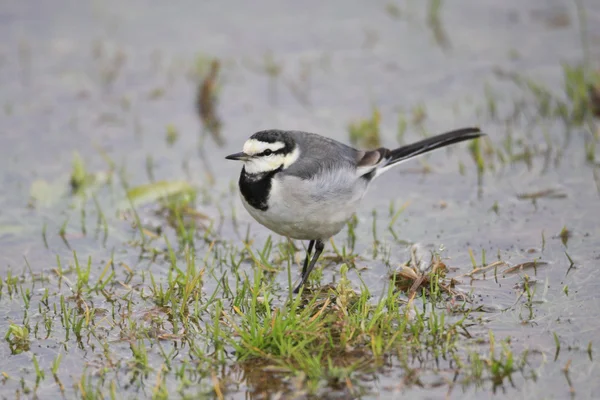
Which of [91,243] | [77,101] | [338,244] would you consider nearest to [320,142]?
[338,244]

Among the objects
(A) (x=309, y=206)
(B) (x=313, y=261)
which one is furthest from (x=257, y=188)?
(B) (x=313, y=261)

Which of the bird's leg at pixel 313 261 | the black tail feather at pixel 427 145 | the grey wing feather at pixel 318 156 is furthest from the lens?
the black tail feather at pixel 427 145

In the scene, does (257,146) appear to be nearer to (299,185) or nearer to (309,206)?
(299,185)

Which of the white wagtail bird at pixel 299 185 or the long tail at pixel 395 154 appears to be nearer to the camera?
the white wagtail bird at pixel 299 185

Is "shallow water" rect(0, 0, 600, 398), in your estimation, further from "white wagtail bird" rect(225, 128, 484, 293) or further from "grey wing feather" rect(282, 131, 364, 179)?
"grey wing feather" rect(282, 131, 364, 179)

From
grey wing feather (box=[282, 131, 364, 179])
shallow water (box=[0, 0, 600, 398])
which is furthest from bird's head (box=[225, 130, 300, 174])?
shallow water (box=[0, 0, 600, 398])

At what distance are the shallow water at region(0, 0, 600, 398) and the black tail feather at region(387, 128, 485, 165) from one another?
743 mm

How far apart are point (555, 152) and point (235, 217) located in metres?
3.29

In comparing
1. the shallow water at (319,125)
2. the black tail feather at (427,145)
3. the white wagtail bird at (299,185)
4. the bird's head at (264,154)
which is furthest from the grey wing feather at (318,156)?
the shallow water at (319,125)

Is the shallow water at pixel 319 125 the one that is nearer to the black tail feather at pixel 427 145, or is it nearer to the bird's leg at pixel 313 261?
the bird's leg at pixel 313 261

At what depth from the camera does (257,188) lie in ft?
20.6

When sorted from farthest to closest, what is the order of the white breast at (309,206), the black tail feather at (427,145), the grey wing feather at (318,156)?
1. the black tail feather at (427,145)
2. the grey wing feather at (318,156)
3. the white breast at (309,206)

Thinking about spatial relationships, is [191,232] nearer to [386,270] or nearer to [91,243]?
[91,243]

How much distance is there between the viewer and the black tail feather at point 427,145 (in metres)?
7.11
